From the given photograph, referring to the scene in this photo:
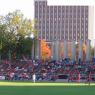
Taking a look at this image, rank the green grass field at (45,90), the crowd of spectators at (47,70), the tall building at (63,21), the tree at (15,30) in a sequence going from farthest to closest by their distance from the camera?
the tall building at (63,21), the tree at (15,30), the crowd of spectators at (47,70), the green grass field at (45,90)

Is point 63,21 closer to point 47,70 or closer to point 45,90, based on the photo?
point 47,70

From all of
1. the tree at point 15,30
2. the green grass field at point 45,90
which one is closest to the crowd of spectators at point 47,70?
the tree at point 15,30

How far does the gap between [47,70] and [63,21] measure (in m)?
125

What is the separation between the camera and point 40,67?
73.7 metres

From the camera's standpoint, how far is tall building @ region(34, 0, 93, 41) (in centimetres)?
18862

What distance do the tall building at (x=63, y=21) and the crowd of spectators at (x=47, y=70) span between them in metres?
109

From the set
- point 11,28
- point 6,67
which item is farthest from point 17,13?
point 6,67

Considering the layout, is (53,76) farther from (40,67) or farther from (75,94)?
(75,94)

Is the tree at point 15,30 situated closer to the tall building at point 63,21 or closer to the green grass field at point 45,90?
the green grass field at point 45,90

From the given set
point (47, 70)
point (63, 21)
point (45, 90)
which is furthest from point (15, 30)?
point (63, 21)

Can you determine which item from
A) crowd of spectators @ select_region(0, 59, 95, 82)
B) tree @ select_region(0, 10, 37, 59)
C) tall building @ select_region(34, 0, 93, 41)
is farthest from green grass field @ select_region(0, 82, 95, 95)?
tall building @ select_region(34, 0, 93, 41)

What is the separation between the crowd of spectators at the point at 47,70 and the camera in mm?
61750

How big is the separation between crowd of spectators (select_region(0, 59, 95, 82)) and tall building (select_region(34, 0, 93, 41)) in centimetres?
10857

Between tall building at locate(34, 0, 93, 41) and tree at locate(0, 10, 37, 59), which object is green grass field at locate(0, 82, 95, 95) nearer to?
tree at locate(0, 10, 37, 59)
